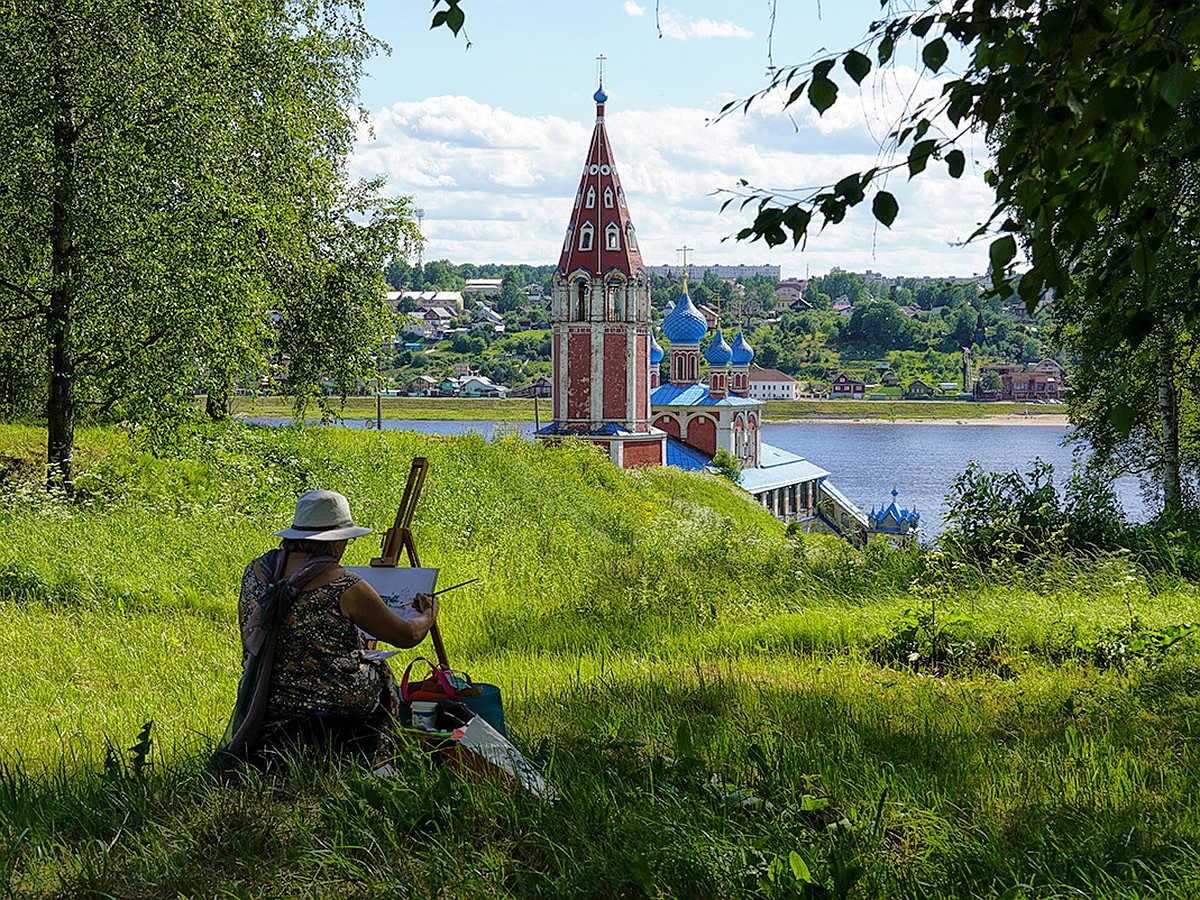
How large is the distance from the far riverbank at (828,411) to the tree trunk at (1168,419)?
74814 mm

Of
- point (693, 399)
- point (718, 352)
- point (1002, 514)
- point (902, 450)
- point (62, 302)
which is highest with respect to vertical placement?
point (62, 302)

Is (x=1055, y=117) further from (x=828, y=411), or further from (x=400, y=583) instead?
(x=828, y=411)

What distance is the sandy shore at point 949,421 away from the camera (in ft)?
364

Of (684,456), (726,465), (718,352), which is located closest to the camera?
(726,465)

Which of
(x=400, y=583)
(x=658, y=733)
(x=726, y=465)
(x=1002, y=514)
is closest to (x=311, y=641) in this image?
(x=400, y=583)

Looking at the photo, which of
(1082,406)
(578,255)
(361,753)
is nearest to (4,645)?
(361,753)

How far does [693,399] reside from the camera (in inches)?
2425

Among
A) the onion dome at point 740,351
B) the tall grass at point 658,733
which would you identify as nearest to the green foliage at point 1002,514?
the tall grass at point 658,733

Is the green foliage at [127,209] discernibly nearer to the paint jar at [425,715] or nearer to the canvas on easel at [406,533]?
the canvas on easel at [406,533]

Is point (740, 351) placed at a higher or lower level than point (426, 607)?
higher

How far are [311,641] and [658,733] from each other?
1.50m

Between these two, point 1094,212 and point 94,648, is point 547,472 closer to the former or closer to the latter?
point 94,648

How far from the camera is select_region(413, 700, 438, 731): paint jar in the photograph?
4242 millimetres

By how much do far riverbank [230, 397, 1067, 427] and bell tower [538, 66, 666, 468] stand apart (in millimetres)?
42851
